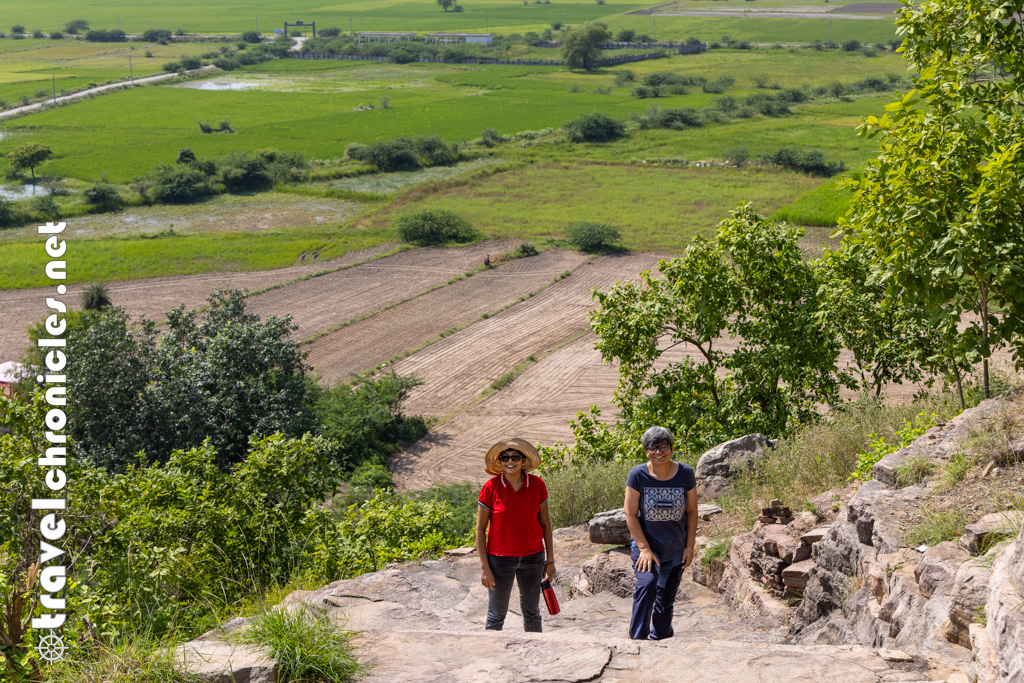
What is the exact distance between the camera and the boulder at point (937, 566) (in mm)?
5664

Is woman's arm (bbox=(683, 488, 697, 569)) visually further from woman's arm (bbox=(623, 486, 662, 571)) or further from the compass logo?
the compass logo

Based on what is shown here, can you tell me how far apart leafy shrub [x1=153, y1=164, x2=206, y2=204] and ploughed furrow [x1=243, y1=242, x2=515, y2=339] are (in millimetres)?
22146

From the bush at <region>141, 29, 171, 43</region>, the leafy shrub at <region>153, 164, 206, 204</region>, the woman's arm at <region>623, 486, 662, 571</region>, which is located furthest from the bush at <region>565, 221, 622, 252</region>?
the bush at <region>141, 29, 171, 43</region>

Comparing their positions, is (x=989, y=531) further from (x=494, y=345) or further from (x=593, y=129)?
(x=593, y=129)

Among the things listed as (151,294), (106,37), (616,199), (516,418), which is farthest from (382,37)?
(516,418)

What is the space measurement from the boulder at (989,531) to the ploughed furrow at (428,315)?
27843 millimetres

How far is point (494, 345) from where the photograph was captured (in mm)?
35031

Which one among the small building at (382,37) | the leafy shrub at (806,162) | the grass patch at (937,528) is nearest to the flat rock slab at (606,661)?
the grass patch at (937,528)

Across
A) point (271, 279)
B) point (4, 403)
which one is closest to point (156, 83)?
point (271, 279)

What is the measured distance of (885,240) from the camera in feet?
31.8

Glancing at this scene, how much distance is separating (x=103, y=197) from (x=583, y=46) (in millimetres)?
88958

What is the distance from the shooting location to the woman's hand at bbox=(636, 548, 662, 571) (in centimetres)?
618

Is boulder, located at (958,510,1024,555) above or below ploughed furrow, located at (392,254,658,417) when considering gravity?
above

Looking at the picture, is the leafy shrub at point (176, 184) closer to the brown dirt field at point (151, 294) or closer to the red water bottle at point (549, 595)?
the brown dirt field at point (151, 294)
